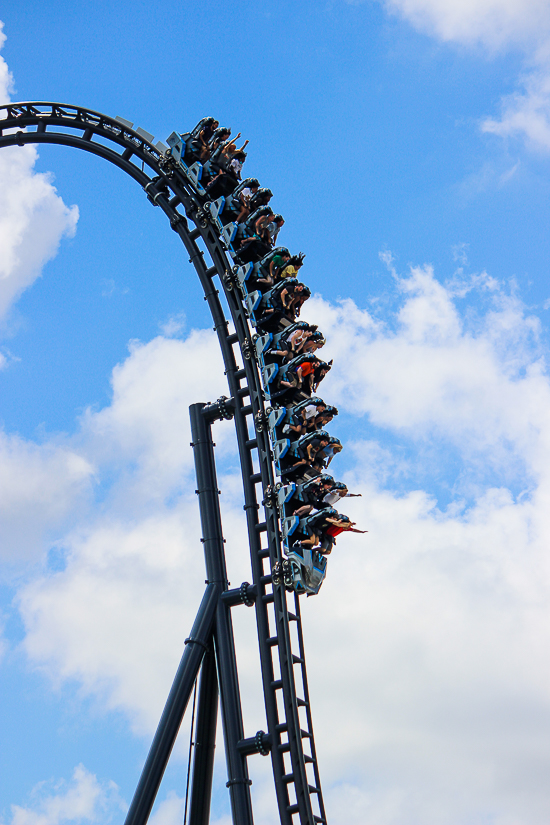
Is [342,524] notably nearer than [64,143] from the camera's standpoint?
Yes

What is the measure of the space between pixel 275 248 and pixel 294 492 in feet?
12.3

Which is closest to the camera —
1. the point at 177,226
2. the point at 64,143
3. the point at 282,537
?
the point at 282,537

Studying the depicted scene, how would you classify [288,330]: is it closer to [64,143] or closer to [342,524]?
[342,524]

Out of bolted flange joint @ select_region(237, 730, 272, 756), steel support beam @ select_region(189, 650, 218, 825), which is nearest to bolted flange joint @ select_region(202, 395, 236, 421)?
steel support beam @ select_region(189, 650, 218, 825)

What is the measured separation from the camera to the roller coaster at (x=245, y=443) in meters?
10.6

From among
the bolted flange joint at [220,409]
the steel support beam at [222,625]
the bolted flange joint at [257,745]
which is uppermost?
the bolted flange joint at [220,409]

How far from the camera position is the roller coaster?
10609mm

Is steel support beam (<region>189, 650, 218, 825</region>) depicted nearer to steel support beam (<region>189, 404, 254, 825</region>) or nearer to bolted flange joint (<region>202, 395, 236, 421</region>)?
steel support beam (<region>189, 404, 254, 825</region>)

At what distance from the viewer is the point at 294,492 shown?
1152 cm

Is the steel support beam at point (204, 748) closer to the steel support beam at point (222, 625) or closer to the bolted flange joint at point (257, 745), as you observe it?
the steel support beam at point (222, 625)

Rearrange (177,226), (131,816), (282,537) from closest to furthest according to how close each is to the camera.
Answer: (131,816) → (282,537) → (177,226)

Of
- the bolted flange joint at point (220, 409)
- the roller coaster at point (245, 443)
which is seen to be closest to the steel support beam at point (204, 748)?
the roller coaster at point (245, 443)

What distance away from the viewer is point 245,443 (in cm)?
1192

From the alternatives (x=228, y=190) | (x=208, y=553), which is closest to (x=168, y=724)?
(x=208, y=553)
